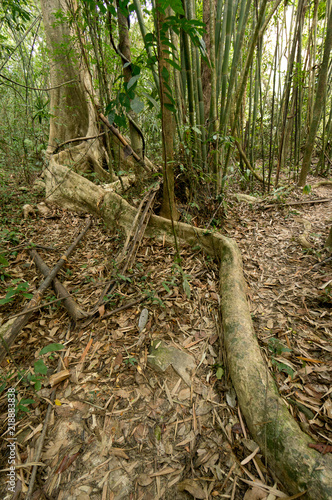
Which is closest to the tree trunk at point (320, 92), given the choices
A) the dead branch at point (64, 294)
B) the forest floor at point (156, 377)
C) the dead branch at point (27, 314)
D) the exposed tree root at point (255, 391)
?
the forest floor at point (156, 377)

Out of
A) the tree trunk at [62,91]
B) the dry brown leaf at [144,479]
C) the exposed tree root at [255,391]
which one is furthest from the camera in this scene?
the tree trunk at [62,91]

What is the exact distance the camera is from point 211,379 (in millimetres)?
1494

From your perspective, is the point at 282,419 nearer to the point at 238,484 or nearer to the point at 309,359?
the point at 238,484

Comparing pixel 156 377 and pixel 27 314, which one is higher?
pixel 27 314

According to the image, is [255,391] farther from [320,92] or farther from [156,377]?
[320,92]

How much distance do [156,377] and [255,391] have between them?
0.61m

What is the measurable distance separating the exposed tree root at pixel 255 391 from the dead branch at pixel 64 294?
111 cm

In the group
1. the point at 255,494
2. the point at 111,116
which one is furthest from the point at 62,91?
the point at 255,494

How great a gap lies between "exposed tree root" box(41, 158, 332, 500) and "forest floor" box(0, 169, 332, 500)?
7cm

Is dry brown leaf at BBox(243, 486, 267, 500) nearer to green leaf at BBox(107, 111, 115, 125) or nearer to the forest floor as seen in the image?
the forest floor

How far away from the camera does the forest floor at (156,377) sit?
3.70 ft

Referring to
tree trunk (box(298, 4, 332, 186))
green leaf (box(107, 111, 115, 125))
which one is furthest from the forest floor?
tree trunk (box(298, 4, 332, 186))

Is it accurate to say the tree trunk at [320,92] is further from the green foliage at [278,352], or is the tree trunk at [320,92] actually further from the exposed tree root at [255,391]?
the green foliage at [278,352]

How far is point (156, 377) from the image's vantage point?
1530 millimetres
